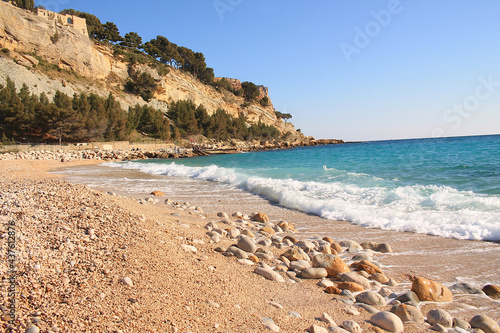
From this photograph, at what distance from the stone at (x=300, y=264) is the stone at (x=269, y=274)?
1.38ft

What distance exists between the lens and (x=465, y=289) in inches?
139

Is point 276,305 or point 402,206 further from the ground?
point 402,206

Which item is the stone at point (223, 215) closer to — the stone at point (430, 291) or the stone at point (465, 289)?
the stone at point (430, 291)

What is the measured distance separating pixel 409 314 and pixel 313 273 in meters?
1.20

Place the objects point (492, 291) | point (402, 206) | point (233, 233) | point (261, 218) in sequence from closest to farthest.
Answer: point (492, 291), point (233, 233), point (261, 218), point (402, 206)

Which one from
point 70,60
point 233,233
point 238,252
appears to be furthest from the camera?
point 70,60

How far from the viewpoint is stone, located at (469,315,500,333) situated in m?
2.75

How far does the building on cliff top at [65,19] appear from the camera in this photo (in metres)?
53.5

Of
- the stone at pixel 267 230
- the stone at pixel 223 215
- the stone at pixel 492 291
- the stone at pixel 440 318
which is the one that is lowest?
the stone at pixel 223 215

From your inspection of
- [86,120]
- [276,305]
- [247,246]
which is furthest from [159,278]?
[86,120]

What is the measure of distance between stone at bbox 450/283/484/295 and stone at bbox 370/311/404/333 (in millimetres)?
1281

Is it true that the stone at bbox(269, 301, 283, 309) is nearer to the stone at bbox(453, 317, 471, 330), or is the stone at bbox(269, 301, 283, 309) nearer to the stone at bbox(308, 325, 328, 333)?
the stone at bbox(308, 325, 328, 333)

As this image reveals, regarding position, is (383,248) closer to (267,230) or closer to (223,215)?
(267,230)

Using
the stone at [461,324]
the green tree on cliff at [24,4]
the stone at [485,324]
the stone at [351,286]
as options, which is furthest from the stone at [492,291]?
the green tree on cliff at [24,4]
